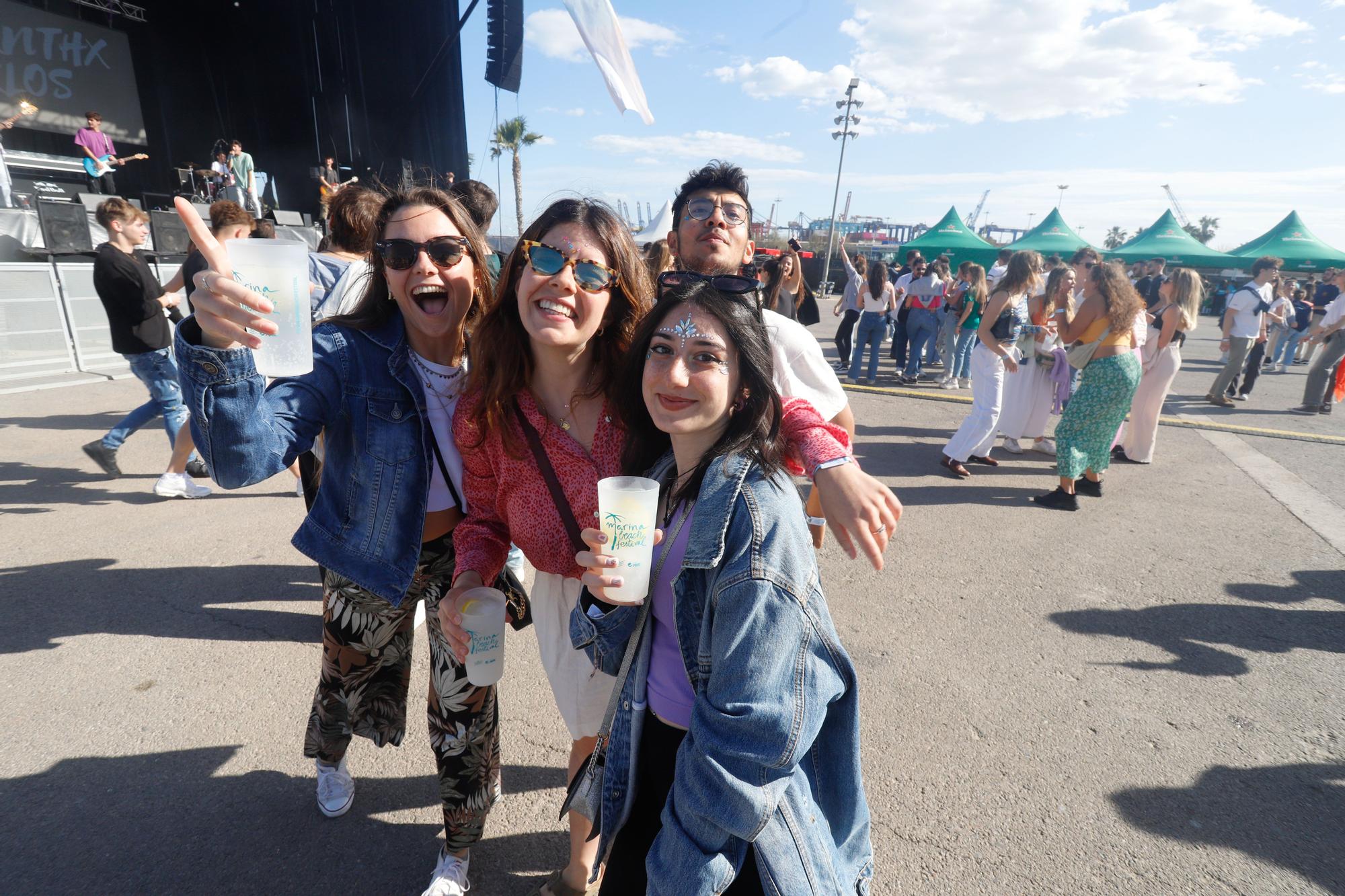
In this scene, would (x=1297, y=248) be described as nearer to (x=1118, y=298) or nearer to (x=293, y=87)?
(x=1118, y=298)

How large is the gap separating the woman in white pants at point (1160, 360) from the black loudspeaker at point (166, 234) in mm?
12920

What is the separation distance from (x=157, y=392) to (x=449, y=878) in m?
5.08

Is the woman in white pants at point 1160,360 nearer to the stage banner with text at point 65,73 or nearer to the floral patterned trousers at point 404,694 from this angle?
the floral patterned trousers at point 404,694

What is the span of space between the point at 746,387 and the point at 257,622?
124 inches

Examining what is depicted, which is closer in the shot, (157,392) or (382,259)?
(382,259)

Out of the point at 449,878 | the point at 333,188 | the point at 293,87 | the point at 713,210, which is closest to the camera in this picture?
the point at 449,878

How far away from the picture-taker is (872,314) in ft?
32.0

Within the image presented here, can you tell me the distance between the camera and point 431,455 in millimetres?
1895

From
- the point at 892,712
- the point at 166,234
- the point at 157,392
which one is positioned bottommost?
the point at 892,712

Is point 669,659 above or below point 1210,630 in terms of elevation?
above

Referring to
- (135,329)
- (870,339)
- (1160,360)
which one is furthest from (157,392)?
(1160,360)

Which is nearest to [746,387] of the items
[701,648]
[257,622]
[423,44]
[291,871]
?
[701,648]

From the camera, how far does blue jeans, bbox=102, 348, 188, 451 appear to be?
5.16 metres

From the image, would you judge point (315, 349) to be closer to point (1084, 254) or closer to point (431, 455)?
point (431, 455)
